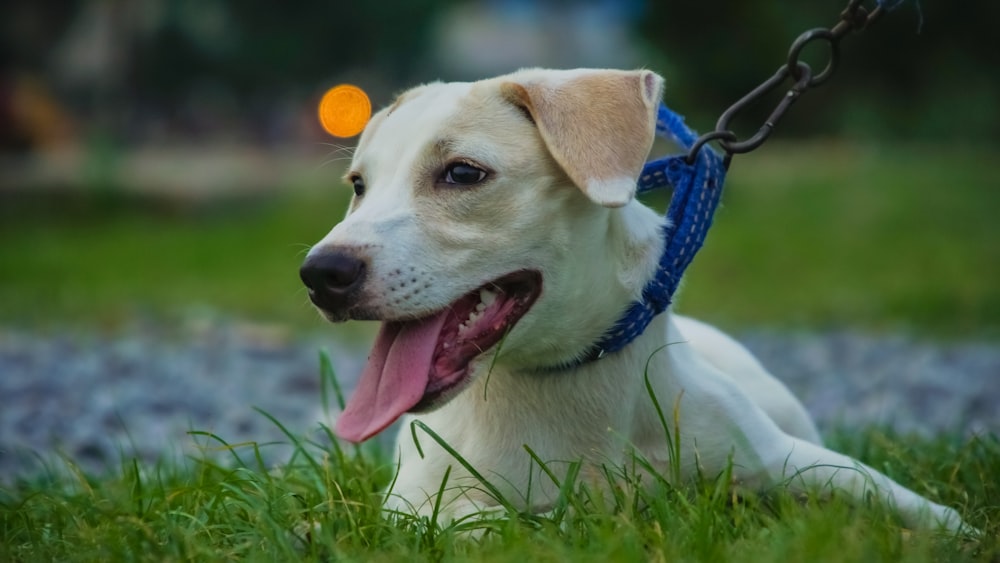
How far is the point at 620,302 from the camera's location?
9.05 feet

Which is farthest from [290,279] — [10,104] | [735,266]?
[10,104]

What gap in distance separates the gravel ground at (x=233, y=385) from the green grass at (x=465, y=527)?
1180 millimetres

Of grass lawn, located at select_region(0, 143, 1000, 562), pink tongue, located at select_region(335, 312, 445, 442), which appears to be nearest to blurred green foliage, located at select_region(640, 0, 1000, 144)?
grass lawn, located at select_region(0, 143, 1000, 562)

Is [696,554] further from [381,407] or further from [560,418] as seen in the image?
[381,407]

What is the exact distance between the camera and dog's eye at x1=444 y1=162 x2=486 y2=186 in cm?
270

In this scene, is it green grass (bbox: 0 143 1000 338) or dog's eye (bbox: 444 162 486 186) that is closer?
dog's eye (bbox: 444 162 486 186)

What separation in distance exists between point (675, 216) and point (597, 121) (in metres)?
0.45

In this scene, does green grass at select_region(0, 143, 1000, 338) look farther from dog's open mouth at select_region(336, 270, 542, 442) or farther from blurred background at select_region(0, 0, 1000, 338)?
dog's open mouth at select_region(336, 270, 542, 442)

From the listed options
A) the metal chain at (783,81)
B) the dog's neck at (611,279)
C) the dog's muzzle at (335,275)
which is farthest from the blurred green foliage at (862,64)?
the dog's muzzle at (335,275)

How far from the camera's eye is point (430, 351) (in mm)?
2588

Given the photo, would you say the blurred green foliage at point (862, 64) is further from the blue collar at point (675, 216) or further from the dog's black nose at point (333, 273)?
the dog's black nose at point (333, 273)

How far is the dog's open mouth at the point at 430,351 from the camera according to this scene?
8.36ft

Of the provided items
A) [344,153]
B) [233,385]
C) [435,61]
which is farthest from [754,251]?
[435,61]

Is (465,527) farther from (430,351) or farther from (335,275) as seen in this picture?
(335,275)
